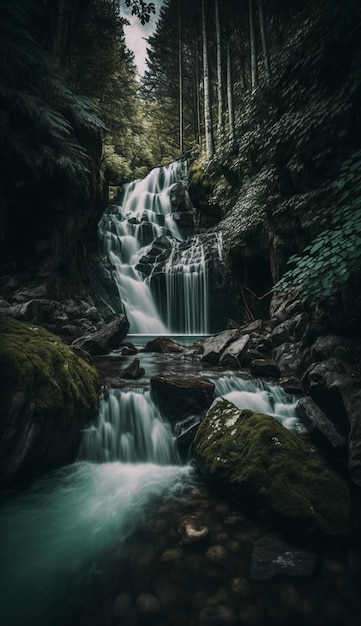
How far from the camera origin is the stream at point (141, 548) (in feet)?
6.49

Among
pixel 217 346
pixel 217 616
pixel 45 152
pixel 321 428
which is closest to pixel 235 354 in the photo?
pixel 217 346

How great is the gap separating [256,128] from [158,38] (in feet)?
87.9

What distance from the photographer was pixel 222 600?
204 cm

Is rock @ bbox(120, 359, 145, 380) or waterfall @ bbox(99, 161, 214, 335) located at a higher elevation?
waterfall @ bbox(99, 161, 214, 335)

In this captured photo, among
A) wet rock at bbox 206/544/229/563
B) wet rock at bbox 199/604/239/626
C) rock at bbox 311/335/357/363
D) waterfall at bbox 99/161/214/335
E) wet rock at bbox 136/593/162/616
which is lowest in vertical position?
wet rock at bbox 199/604/239/626

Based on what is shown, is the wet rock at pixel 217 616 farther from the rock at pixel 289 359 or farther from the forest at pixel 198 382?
the rock at pixel 289 359

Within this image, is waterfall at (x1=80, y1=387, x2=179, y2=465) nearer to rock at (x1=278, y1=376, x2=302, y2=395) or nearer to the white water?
the white water

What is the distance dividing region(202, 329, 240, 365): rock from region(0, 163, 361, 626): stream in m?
2.21

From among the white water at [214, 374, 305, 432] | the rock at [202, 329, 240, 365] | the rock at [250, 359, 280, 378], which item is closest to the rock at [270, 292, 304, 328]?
the rock at [202, 329, 240, 365]

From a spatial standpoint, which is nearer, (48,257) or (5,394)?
(5,394)

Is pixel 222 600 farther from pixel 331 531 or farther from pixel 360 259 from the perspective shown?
pixel 360 259

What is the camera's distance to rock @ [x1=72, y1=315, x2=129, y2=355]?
320 inches

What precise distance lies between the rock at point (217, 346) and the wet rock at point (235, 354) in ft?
0.51

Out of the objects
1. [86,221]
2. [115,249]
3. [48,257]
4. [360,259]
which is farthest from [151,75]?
[360,259]
